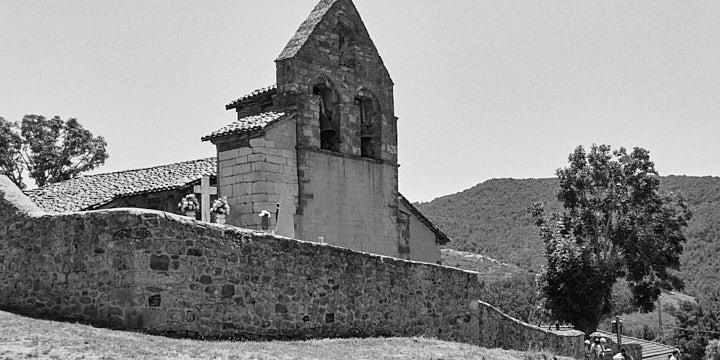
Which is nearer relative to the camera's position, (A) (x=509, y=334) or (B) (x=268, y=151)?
(A) (x=509, y=334)

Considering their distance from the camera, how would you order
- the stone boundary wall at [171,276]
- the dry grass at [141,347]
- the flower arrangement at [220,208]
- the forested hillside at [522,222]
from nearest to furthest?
the dry grass at [141,347], the stone boundary wall at [171,276], the flower arrangement at [220,208], the forested hillside at [522,222]

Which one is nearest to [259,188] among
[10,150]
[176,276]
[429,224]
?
[176,276]

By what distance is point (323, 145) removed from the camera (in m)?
23.7

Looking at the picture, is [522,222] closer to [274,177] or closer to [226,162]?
[274,177]

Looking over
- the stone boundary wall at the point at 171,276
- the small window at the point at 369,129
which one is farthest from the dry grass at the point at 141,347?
the small window at the point at 369,129

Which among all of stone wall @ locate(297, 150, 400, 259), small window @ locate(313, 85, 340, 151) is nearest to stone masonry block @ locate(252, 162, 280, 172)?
stone wall @ locate(297, 150, 400, 259)

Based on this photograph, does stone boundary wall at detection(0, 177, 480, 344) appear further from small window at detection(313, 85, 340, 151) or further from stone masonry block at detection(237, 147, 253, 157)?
small window at detection(313, 85, 340, 151)

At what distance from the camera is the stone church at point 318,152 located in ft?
68.4

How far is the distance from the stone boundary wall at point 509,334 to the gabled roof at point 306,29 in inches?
337

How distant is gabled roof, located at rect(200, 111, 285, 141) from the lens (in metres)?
20.8

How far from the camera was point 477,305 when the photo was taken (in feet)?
65.8

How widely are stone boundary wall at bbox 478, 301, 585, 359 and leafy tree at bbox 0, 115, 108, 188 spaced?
3407 cm

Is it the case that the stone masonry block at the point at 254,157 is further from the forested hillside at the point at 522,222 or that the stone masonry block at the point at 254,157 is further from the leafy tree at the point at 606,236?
the forested hillside at the point at 522,222

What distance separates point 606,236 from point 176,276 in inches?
1153
